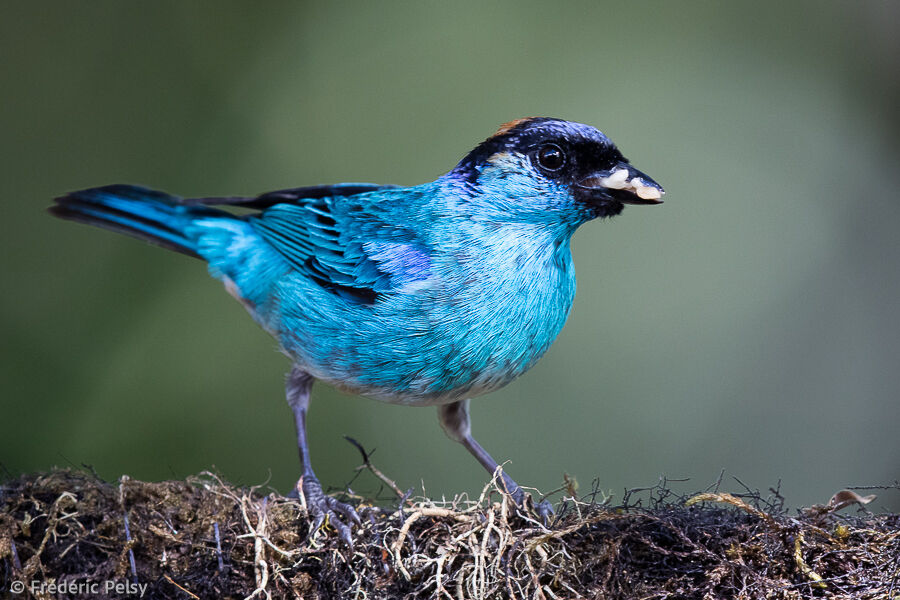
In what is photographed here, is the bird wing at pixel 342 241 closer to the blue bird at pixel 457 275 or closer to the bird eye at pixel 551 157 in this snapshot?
the blue bird at pixel 457 275

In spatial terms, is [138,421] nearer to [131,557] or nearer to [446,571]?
[131,557]

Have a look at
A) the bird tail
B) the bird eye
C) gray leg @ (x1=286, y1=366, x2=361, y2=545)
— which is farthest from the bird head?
the bird tail

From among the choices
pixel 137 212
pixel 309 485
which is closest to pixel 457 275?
pixel 309 485

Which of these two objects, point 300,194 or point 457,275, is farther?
point 300,194

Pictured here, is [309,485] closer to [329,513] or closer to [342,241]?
[329,513]

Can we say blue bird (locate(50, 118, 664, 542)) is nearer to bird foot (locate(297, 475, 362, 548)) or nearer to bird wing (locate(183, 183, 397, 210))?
bird foot (locate(297, 475, 362, 548))
